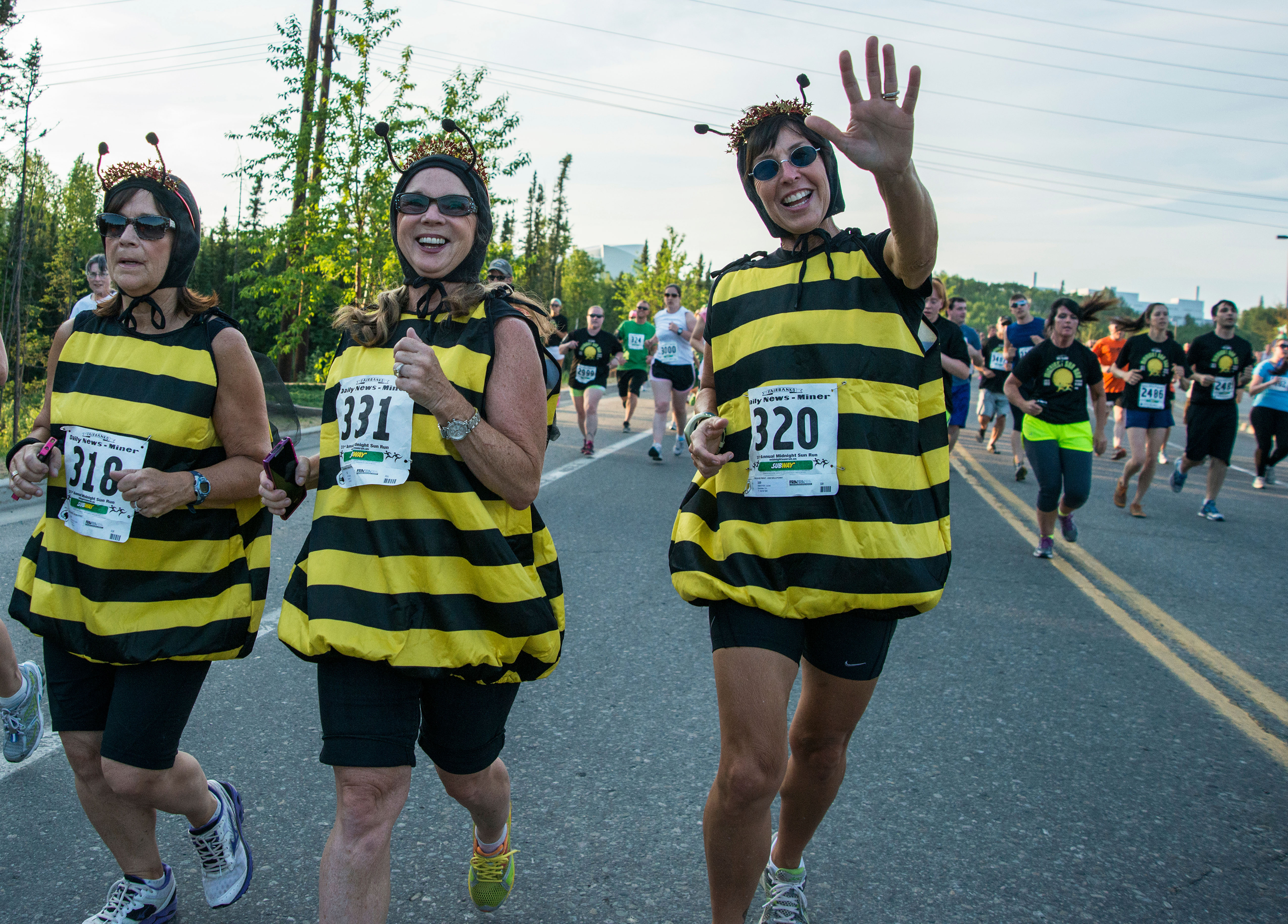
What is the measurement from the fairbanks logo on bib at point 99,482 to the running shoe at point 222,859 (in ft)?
2.42

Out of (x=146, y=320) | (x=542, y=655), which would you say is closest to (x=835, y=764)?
(x=542, y=655)

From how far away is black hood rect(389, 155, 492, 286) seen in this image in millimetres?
2318

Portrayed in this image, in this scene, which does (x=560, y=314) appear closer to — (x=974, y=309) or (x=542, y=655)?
(x=542, y=655)

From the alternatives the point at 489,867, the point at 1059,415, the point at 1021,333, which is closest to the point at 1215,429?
the point at 1021,333

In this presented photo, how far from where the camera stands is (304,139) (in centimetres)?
1462

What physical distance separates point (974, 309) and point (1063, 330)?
188 m

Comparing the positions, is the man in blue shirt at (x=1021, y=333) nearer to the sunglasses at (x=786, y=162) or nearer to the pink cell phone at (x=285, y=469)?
the sunglasses at (x=786, y=162)

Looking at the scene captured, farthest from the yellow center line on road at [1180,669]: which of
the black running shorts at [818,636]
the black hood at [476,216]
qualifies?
the black hood at [476,216]

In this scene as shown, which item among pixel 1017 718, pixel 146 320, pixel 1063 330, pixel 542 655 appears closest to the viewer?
pixel 542 655

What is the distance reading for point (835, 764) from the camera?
97.9 inches

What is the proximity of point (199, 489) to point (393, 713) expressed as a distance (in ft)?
2.48

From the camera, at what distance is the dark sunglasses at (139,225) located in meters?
2.46

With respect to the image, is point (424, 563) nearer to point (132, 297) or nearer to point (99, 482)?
point (99, 482)

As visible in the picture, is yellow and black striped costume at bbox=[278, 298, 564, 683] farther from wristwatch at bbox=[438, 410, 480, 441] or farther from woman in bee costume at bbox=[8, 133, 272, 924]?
woman in bee costume at bbox=[8, 133, 272, 924]
